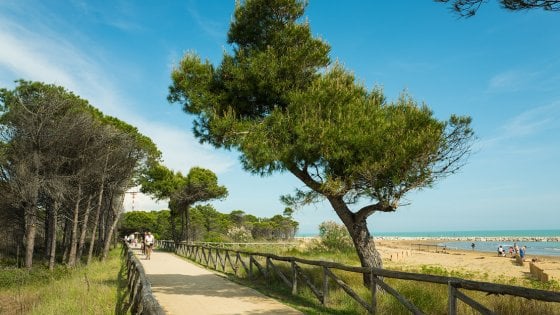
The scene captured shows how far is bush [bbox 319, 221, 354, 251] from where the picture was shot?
31.0 meters

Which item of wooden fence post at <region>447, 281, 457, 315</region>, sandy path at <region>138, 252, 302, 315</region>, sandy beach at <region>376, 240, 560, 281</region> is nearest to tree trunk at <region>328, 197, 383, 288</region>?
sandy path at <region>138, 252, 302, 315</region>

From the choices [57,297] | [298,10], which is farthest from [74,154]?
[298,10]

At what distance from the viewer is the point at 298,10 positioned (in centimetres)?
1330

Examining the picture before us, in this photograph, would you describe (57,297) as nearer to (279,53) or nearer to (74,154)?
(279,53)

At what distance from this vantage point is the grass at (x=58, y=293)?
10.8 m

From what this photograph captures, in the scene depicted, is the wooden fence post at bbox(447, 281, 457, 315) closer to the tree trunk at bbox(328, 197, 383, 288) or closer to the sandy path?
the sandy path

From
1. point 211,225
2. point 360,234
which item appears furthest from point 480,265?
point 211,225

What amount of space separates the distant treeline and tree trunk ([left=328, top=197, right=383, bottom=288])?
135 ft

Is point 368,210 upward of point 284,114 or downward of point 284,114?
downward

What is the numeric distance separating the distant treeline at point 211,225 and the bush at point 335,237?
75.3ft

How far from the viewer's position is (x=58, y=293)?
14031 millimetres

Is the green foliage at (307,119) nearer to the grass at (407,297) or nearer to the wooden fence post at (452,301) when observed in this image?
the grass at (407,297)

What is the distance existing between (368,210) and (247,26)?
6.42 metres

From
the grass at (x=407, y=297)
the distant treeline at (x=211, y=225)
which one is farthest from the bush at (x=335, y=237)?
the distant treeline at (x=211, y=225)
